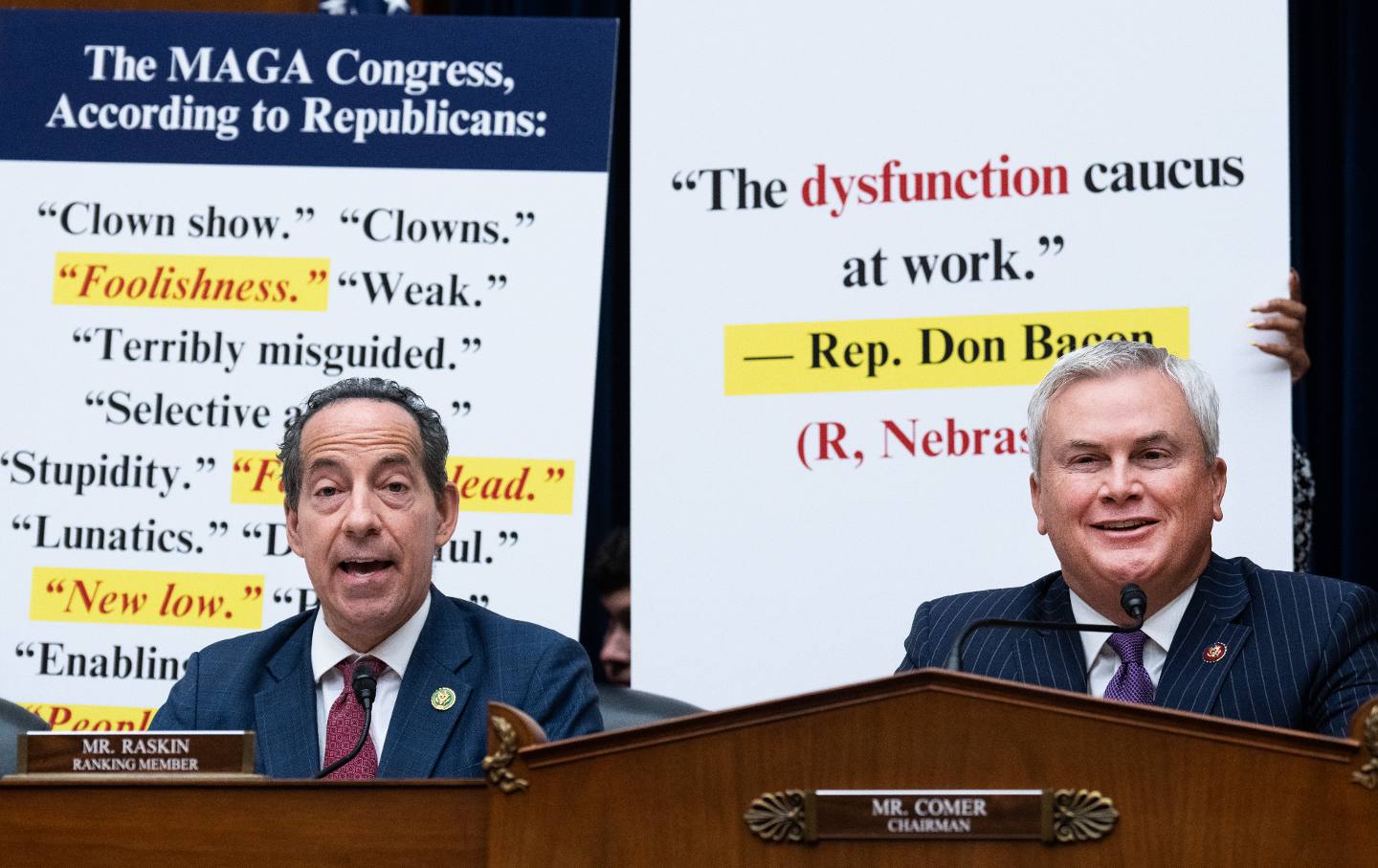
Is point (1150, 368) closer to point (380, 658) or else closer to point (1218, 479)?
point (1218, 479)

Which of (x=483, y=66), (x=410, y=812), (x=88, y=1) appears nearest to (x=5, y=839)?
(x=410, y=812)

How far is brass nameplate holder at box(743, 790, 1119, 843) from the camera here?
144cm

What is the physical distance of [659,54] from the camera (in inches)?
136

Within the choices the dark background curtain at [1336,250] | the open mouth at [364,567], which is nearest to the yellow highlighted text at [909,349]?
the open mouth at [364,567]

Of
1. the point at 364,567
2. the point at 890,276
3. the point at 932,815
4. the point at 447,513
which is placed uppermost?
the point at 890,276

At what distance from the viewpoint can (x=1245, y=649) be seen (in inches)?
85.8

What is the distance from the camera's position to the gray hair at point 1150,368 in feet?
7.61

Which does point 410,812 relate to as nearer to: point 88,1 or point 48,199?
point 48,199

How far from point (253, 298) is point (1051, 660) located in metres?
2.00

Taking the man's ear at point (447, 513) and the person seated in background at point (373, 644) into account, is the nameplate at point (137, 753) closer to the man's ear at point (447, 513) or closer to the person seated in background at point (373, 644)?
the person seated in background at point (373, 644)

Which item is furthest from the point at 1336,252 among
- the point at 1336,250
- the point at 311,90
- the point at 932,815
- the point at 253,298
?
the point at 932,815

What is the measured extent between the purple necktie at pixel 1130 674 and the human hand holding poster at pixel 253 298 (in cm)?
138

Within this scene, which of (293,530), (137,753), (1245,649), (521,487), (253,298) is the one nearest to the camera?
(137,753)

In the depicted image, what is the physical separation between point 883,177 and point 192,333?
1468 millimetres
